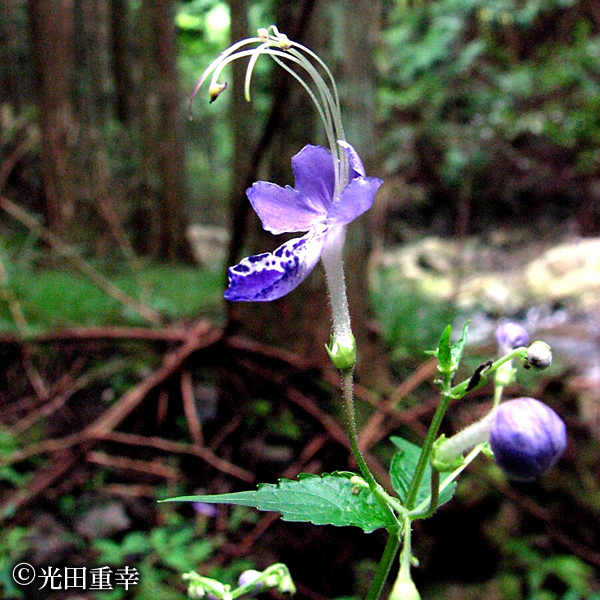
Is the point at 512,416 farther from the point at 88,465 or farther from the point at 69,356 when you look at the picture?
the point at 69,356

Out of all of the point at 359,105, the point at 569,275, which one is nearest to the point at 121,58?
the point at 569,275

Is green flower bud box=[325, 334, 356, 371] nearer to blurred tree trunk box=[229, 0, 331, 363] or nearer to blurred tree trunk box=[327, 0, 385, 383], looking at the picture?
blurred tree trunk box=[229, 0, 331, 363]

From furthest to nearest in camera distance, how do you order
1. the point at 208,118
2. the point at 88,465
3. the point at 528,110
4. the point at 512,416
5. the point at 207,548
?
1. the point at 208,118
2. the point at 528,110
3. the point at 88,465
4. the point at 207,548
5. the point at 512,416

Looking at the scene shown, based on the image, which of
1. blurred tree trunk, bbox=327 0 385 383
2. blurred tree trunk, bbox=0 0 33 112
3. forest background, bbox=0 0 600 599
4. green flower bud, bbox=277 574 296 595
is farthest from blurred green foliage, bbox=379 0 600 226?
green flower bud, bbox=277 574 296 595

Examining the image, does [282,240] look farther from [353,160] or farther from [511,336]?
[353,160]

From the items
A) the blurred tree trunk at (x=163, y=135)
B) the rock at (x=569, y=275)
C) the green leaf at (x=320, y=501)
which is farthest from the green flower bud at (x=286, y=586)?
the rock at (x=569, y=275)

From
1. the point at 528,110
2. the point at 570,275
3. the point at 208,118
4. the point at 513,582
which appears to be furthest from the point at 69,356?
the point at 208,118

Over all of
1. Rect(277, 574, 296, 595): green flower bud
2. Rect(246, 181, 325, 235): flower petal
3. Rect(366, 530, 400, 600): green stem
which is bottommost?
Rect(277, 574, 296, 595): green flower bud
